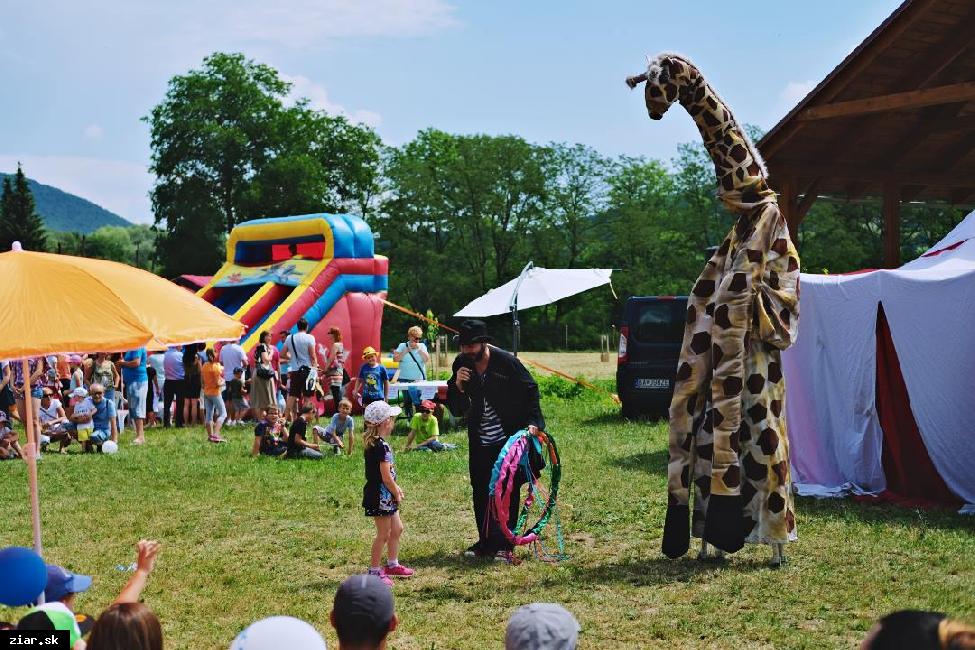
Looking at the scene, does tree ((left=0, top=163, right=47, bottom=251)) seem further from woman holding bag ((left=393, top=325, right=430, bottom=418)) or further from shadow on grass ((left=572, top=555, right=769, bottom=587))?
shadow on grass ((left=572, top=555, right=769, bottom=587))

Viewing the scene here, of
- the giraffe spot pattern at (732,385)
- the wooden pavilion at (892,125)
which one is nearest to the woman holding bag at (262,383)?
the wooden pavilion at (892,125)

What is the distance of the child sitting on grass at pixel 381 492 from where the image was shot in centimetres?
747

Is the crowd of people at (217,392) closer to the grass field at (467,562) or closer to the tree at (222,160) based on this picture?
the grass field at (467,562)

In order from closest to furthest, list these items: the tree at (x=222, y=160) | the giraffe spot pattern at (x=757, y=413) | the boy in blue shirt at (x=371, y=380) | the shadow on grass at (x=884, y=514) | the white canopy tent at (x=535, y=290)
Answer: the giraffe spot pattern at (x=757, y=413), the shadow on grass at (x=884, y=514), the boy in blue shirt at (x=371, y=380), the white canopy tent at (x=535, y=290), the tree at (x=222, y=160)

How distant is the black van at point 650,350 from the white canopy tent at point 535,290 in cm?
410

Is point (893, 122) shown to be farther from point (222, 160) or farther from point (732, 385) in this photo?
point (222, 160)

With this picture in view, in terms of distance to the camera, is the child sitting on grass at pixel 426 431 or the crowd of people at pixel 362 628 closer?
the crowd of people at pixel 362 628

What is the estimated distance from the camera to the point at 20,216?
6725 cm

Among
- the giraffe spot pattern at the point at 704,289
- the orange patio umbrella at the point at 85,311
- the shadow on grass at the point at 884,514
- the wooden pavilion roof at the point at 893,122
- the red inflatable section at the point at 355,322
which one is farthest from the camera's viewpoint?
the red inflatable section at the point at 355,322

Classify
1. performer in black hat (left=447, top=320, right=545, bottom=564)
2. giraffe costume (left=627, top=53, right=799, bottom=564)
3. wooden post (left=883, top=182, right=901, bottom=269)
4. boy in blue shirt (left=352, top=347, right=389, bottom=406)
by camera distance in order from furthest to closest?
boy in blue shirt (left=352, top=347, right=389, bottom=406)
wooden post (left=883, top=182, right=901, bottom=269)
performer in black hat (left=447, top=320, right=545, bottom=564)
giraffe costume (left=627, top=53, right=799, bottom=564)

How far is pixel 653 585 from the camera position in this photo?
7113 millimetres

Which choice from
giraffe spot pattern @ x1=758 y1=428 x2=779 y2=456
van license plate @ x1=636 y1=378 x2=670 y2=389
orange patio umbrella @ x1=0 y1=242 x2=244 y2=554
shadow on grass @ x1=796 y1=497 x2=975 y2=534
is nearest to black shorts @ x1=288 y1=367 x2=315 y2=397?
van license plate @ x1=636 y1=378 x2=670 y2=389

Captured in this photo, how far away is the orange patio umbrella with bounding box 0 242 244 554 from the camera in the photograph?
4805mm

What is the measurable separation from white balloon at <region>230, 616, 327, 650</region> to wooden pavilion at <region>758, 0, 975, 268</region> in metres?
9.50
